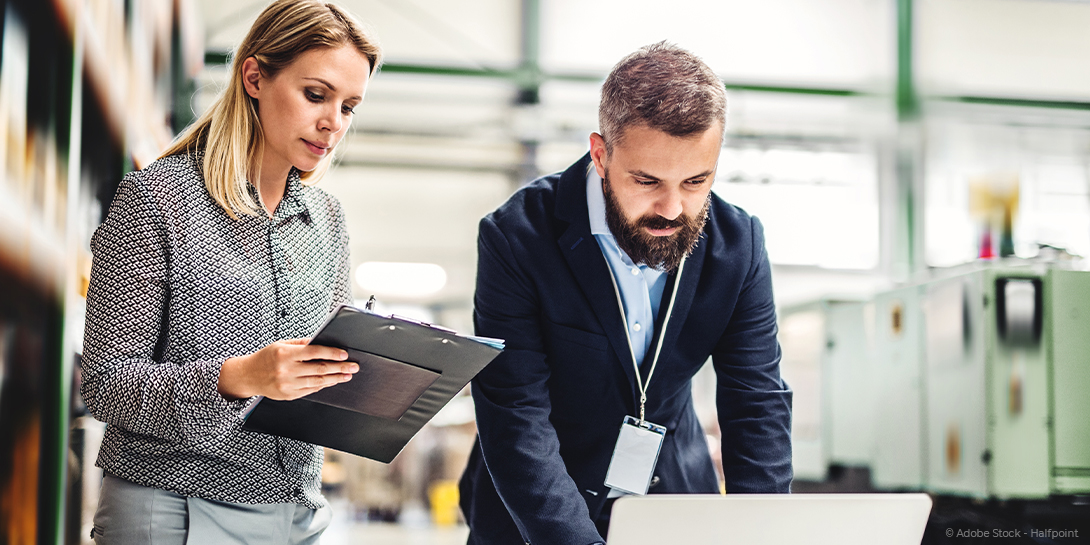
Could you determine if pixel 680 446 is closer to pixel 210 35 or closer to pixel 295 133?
pixel 295 133

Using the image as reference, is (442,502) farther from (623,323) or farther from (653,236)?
(653,236)

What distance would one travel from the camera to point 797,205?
5883 mm

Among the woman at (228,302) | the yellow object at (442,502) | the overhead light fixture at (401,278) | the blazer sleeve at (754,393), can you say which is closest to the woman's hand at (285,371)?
the woman at (228,302)

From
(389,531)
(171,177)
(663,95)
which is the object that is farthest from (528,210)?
(389,531)

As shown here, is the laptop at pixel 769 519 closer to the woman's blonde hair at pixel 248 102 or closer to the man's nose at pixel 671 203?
the man's nose at pixel 671 203

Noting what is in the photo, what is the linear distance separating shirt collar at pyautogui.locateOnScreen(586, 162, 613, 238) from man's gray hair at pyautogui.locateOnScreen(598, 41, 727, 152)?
0.43ft

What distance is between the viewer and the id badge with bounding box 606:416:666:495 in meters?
1.43

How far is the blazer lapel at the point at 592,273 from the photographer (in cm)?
144

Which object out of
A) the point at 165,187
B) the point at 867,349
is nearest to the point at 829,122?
the point at 867,349

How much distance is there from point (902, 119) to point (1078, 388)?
2.80 meters

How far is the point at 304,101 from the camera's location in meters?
1.25

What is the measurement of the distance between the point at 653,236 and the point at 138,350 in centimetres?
77

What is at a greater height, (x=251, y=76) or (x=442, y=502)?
(x=251, y=76)

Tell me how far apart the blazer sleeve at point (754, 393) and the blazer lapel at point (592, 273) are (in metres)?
0.22
